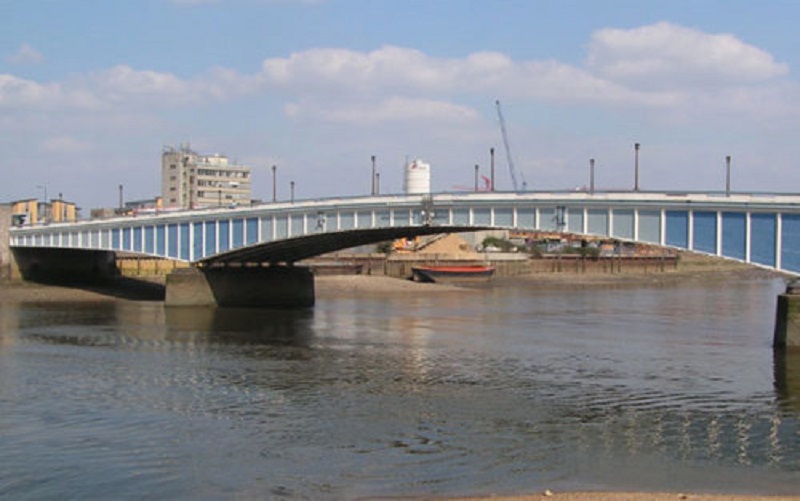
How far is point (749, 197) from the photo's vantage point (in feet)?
132

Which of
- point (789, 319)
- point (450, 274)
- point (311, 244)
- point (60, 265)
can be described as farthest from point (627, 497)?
point (450, 274)

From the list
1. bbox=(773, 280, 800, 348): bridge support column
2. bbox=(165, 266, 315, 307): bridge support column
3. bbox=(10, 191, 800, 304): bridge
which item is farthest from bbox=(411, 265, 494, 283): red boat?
bbox=(773, 280, 800, 348): bridge support column

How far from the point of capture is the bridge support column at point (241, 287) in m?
62.4

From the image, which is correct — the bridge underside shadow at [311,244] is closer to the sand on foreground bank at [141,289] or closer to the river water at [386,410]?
the river water at [386,410]

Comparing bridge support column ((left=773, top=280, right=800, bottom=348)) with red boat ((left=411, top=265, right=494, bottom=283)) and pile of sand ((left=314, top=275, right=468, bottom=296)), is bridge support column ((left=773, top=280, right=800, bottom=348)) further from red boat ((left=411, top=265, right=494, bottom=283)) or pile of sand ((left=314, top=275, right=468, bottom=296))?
red boat ((left=411, top=265, right=494, bottom=283))

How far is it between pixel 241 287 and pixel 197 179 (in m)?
109

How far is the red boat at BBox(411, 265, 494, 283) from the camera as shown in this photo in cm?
10381

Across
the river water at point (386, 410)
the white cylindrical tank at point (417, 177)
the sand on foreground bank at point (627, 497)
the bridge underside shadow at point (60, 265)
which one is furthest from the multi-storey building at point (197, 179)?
the sand on foreground bank at point (627, 497)

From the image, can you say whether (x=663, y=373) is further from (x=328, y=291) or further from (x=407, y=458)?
(x=328, y=291)

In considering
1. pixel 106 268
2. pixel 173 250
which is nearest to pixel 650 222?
pixel 173 250

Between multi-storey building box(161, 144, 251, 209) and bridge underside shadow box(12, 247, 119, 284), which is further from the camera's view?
multi-storey building box(161, 144, 251, 209)

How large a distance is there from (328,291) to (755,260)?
50409mm

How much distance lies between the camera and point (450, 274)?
344ft

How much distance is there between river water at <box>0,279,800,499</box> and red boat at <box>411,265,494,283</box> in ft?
170
